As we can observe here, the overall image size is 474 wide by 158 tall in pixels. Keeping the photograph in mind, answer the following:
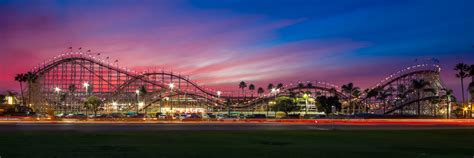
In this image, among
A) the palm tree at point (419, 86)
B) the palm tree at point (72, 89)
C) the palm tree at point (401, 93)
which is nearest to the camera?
the palm tree at point (72, 89)

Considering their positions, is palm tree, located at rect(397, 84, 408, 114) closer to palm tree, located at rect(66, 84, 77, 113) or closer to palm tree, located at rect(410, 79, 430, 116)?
palm tree, located at rect(410, 79, 430, 116)

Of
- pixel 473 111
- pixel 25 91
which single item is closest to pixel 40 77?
pixel 25 91

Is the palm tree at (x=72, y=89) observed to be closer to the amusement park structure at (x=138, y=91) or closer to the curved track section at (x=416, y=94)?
the amusement park structure at (x=138, y=91)

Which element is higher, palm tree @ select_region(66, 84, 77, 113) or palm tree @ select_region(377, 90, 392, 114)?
palm tree @ select_region(66, 84, 77, 113)

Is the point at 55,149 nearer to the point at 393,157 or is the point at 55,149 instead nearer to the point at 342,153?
the point at 342,153

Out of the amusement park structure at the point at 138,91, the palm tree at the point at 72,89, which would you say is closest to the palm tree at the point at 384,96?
the amusement park structure at the point at 138,91

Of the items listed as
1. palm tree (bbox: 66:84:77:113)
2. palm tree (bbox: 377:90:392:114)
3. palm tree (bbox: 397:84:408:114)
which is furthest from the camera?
palm tree (bbox: 377:90:392:114)

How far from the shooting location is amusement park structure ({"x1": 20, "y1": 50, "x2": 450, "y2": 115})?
9031 centimetres

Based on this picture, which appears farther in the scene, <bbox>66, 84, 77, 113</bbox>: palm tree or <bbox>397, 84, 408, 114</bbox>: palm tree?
<bbox>397, 84, 408, 114</bbox>: palm tree

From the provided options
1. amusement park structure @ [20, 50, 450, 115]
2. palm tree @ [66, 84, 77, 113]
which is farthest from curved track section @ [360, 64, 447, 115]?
palm tree @ [66, 84, 77, 113]

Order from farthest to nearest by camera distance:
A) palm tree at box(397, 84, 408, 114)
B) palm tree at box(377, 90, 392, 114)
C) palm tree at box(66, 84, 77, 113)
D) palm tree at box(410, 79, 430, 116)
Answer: palm tree at box(377, 90, 392, 114)
palm tree at box(397, 84, 408, 114)
palm tree at box(410, 79, 430, 116)
palm tree at box(66, 84, 77, 113)

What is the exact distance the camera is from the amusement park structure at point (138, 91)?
90.3 m

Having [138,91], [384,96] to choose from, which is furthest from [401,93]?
[138,91]

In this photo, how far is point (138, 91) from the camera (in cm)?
8975
